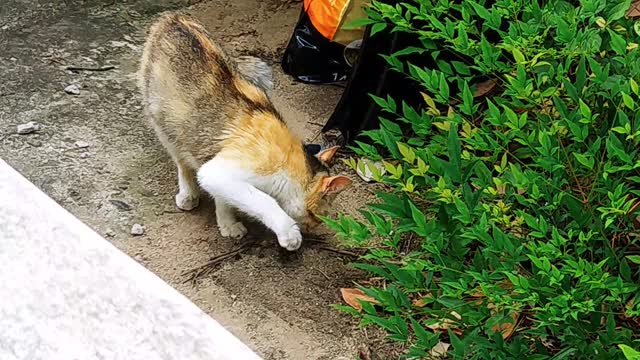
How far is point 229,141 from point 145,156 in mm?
680

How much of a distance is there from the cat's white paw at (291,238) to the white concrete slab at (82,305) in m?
2.08

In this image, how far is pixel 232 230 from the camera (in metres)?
3.86

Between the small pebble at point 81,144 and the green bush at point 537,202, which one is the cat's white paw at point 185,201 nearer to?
the small pebble at point 81,144

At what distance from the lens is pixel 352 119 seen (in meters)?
4.36

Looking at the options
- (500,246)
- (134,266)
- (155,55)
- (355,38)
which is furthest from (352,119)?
(134,266)

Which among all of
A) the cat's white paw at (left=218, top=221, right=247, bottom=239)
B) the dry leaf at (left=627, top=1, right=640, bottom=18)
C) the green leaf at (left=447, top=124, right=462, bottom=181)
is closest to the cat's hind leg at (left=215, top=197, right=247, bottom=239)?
the cat's white paw at (left=218, top=221, right=247, bottom=239)

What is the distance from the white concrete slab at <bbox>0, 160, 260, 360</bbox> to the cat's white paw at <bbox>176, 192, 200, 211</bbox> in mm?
2385

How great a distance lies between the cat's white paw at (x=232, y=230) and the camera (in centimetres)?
386

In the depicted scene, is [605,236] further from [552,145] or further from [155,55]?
[155,55]

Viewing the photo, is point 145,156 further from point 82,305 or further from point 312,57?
point 82,305

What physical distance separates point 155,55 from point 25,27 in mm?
1368

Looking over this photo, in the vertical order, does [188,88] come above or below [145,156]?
above

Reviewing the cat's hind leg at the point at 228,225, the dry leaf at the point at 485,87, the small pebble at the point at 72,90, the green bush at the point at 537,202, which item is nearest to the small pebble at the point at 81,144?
the small pebble at the point at 72,90

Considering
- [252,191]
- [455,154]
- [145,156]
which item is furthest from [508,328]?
[145,156]
